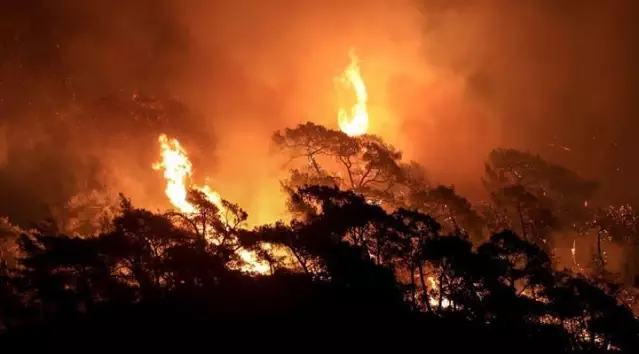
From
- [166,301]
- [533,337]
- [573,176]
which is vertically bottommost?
[533,337]

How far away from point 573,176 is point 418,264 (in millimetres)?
34838

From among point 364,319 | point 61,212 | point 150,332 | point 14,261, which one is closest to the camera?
point 150,332

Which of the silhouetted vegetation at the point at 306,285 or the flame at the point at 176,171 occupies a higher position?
the flame at the point at 176,171

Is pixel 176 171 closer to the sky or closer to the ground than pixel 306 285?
closer to the sky

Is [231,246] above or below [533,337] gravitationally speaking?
above

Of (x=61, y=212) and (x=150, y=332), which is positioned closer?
(x=150, y=332)

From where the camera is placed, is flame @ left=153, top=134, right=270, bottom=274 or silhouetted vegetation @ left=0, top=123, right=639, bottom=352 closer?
silhouetted vegetation @ left=0, top=123, right=639, bottom=352

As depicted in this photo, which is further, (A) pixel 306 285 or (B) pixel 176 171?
(B) pixel 176 171

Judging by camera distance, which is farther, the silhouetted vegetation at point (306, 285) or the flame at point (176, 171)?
the flame at point (176, 171)

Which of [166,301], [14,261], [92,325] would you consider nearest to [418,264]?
[166,301]

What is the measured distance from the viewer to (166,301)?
28.4 meters

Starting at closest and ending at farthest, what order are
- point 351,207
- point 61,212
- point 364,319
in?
1. point 364,319
2. point 351,207
3. point 61,212

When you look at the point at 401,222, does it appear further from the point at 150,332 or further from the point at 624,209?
the point at 624,209

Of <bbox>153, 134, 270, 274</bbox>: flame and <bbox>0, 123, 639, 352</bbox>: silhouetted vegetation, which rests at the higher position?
<bbox>153, 134, 270, 274</bbox>: flame
